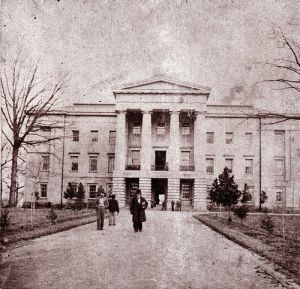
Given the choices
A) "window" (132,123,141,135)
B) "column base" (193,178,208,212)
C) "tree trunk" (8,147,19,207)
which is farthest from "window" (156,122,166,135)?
"tree trunk" (8,147,19,207)

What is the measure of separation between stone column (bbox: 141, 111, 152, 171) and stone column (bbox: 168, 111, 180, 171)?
2.47 m

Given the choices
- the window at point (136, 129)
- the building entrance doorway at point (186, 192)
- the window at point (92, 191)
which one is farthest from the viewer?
the window at point (92, 191)

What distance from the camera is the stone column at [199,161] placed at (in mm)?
48062

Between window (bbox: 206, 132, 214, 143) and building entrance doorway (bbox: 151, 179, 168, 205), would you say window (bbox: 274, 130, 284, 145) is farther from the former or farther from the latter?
building entrance doorway (bbox: 151, 179, 168, 205)

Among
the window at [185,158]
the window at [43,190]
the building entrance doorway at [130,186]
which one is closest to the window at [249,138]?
the window at [185,158]

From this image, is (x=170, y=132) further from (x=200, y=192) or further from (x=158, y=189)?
(x=158, y=189)

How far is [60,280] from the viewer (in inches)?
289

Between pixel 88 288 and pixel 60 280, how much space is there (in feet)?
2.54

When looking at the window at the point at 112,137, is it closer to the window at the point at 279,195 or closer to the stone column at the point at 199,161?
the stone column at the point at 199,161

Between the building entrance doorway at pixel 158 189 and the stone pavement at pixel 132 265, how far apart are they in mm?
38878

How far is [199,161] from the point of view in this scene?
48.3 meters

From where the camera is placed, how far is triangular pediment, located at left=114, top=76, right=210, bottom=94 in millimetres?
47375

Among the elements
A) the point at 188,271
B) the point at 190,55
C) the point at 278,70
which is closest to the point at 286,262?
the point at 188,271

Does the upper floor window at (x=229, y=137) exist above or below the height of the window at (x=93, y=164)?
above
